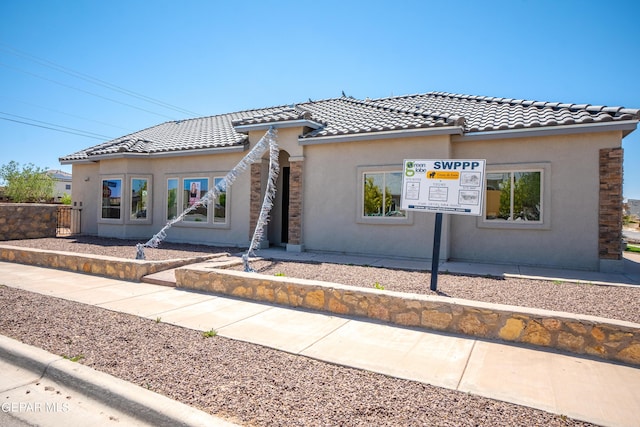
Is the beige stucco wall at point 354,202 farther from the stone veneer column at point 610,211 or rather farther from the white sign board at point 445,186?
the stone veneer column at point 610,211

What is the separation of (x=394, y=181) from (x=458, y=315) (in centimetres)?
636

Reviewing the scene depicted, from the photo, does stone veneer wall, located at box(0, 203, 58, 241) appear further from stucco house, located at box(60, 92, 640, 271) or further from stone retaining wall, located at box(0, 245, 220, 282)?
stone retaining wall, located at box(0, 245, 220, 282)

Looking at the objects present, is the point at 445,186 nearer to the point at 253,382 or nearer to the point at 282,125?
the point at 253,382

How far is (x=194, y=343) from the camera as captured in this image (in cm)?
473

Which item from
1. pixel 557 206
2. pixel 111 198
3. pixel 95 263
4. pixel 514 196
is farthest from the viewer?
pixel 111 198

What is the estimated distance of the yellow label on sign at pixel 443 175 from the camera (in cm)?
684

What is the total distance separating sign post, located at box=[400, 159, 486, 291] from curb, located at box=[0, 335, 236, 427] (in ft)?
15.6

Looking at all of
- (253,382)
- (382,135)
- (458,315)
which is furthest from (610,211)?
(253,382)

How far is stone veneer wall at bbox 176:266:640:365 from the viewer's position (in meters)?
4.44

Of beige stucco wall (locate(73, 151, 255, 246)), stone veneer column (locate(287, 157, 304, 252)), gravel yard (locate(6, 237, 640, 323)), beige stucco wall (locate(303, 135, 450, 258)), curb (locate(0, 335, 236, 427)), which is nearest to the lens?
curb (locate(0, 335, 236, 427))

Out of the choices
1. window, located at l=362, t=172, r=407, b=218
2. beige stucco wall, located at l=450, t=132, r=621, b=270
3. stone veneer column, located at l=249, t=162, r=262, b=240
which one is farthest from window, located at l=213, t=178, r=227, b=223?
beige stucco wall, located at l=450, t=132, r=621, b=270

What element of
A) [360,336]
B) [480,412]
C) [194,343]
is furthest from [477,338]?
[194,343]

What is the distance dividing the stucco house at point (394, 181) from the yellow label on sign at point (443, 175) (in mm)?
3444

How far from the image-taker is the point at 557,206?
9.66m
